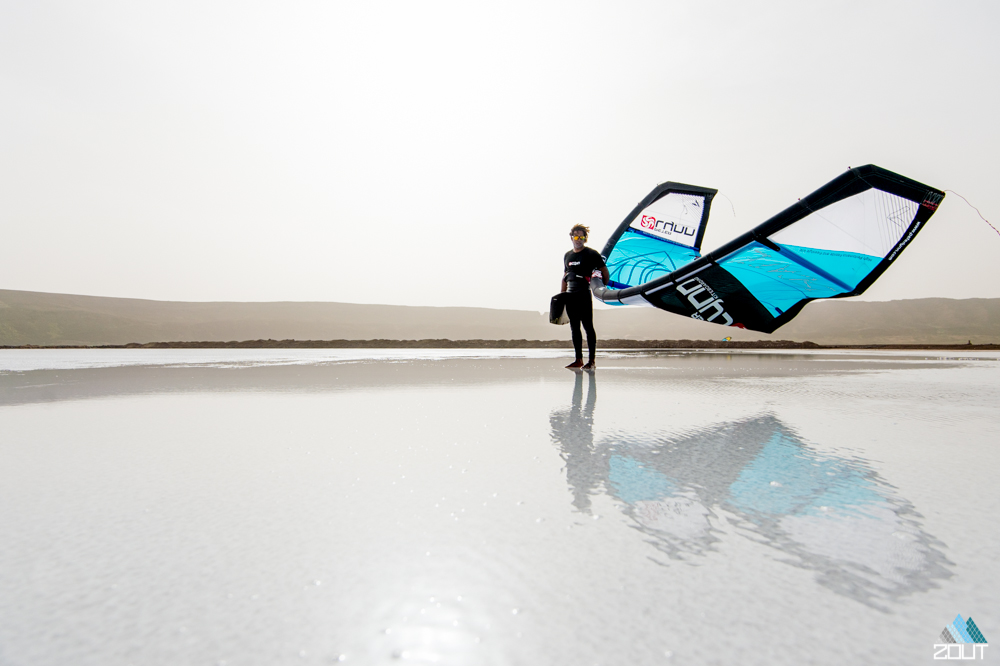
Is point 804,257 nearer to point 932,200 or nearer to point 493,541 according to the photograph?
point 932,200

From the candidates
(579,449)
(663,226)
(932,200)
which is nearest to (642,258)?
(663,226)

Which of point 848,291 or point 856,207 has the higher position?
point 856,207

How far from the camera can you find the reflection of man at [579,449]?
183 centimetres

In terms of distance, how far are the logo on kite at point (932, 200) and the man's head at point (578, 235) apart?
389 centimetres

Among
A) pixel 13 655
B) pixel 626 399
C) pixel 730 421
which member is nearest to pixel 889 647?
pixel 13 655

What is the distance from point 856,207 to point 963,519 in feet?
14.9

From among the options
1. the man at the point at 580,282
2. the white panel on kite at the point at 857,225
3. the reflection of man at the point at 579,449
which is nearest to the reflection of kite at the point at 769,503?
the reflection of man at the point at 579,449

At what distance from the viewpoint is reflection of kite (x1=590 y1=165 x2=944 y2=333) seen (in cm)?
500

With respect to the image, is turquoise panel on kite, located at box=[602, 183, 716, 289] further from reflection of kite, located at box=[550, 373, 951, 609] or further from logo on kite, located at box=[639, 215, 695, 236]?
reflection of kite, located at box=[550, 373, 951, 609]

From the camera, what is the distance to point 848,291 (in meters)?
5.78

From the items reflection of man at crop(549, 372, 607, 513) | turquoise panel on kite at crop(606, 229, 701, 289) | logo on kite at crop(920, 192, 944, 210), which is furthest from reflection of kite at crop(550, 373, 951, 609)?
turquoise panel on kite at crop(606, 229, 701, 289)

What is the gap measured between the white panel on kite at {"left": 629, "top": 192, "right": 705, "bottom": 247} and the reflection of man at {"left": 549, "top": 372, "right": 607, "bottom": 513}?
749 cm

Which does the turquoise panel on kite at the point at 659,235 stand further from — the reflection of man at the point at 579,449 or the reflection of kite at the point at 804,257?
the reflection of man at the point at 579,449

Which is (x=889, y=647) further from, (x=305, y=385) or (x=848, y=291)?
(x=848, y=291)
